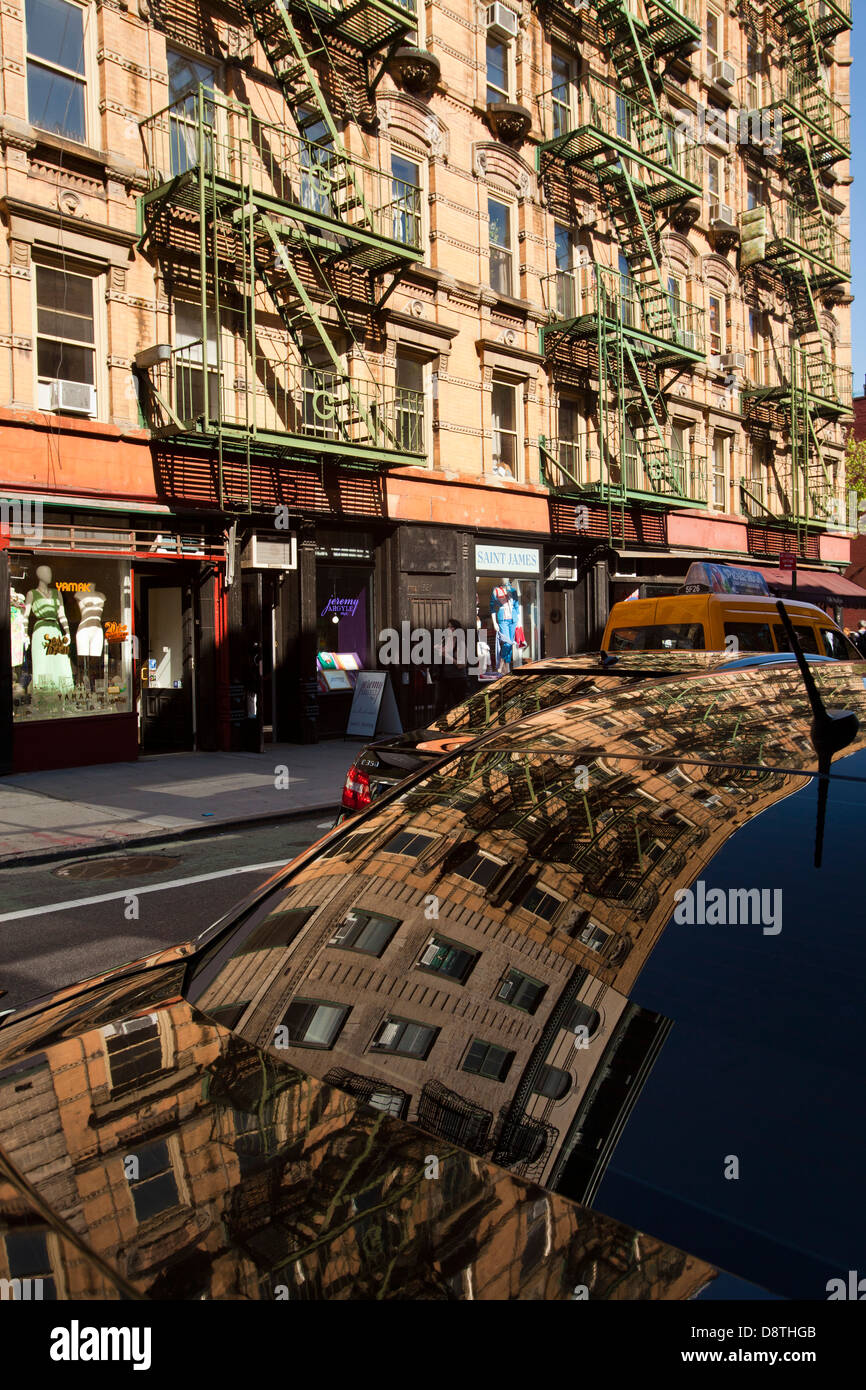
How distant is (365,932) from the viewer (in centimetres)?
203

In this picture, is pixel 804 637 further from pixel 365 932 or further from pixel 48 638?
pixel 48 638

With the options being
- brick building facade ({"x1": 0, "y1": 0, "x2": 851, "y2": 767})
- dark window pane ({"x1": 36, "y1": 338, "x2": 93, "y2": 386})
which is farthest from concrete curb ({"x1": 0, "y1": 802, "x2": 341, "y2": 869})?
dark window pane ({"x1": 36, "y1": 338, "x2": 93, "y2": 386})

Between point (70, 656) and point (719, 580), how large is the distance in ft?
41.3

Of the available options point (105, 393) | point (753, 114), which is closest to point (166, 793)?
point (105, 393)

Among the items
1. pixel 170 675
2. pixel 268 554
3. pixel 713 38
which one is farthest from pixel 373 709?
pixel 713 38

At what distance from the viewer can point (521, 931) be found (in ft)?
5.94

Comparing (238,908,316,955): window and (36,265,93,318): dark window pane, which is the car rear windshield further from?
(36,265,93,318): dark window pane

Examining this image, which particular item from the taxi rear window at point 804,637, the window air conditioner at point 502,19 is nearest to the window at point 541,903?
the taxi rear window at point 804,637

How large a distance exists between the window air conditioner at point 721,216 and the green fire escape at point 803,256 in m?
0.72

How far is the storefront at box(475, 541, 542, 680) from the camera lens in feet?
69.3

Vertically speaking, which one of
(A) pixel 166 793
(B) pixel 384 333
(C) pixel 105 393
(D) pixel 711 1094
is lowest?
(A) pixel 166 793

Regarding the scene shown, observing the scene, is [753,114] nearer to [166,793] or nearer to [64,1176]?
[166,793]

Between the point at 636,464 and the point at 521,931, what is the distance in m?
24.7

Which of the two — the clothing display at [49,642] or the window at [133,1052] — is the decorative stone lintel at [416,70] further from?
the window at [133,1052]
